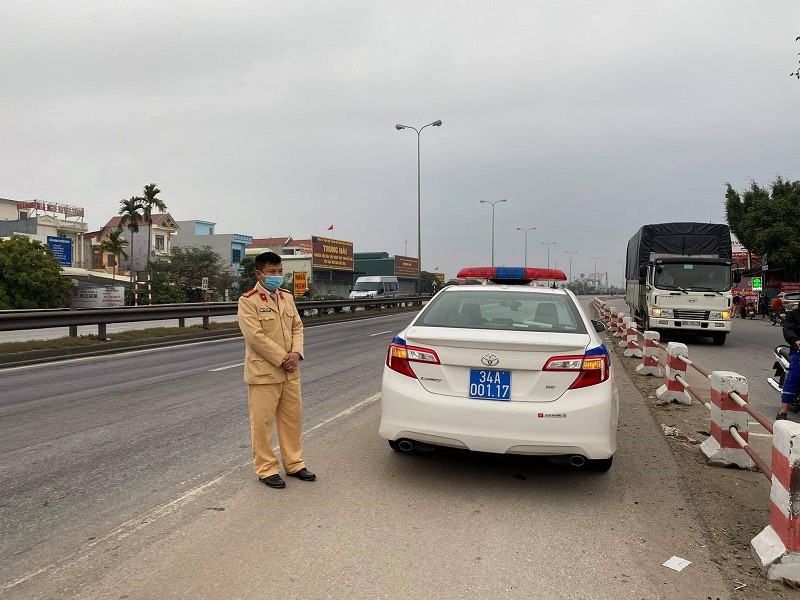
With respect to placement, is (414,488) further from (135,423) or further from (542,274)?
(542,274)

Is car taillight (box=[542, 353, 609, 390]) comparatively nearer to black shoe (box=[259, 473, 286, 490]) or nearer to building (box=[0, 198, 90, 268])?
black shoe (box=[259, 473, 286, 490])

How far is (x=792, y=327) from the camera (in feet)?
22.8

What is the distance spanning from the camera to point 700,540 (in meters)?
3.83

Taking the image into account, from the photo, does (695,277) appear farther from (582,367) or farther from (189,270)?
(189,270)

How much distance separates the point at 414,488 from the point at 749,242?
136 feet

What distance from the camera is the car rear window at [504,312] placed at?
16.7 ft

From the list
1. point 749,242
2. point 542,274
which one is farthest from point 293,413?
point 749,242

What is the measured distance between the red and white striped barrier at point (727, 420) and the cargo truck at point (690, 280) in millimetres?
12649

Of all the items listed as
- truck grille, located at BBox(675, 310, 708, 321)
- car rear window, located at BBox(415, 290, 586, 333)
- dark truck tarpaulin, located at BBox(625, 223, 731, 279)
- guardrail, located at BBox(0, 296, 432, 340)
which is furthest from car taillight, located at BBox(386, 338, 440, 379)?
dark truck tarpaulin, located at BBox(625, 223, 731, 279)

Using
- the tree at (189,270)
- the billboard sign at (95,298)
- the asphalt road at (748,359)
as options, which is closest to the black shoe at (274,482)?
the asphalt road at (748,359)

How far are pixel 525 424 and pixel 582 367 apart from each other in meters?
0.58

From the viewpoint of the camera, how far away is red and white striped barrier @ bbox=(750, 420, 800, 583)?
327 centimetres

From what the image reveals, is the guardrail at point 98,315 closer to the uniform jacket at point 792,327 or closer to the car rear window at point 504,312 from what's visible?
the car rear window at point 504,312

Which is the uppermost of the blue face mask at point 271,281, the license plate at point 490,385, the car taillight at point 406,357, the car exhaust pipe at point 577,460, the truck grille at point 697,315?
the blue face mask at point 271,281
